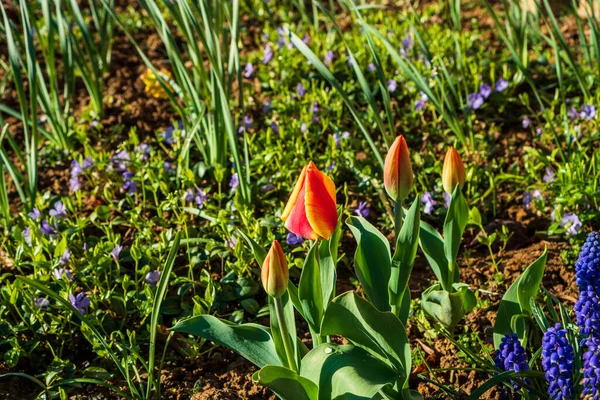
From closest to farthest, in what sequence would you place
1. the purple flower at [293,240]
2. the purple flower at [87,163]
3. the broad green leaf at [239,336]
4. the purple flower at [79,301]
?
1. the broad green leaf at [239,336]
2. the purple flower at [79,301]
3. the purple flower at [293,240]
4. the purple flower at [87,163]

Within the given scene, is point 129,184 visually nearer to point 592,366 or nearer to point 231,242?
point 231,242

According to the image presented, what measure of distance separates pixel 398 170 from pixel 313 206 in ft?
0.66

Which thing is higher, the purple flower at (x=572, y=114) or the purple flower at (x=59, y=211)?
the purple flower at (x=59, y=211)

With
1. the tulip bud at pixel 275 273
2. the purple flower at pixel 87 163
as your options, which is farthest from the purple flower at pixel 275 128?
the tulip bud at pixel 275 273

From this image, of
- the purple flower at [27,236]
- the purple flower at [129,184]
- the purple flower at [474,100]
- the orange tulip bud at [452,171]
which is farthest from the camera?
the purple flower at [474,100]

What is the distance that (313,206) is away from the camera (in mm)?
1379

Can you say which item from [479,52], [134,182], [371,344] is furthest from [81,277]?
[479,52]

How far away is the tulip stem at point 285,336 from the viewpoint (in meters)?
1.42

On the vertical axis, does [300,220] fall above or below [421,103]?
above

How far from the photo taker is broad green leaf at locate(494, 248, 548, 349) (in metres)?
1.58

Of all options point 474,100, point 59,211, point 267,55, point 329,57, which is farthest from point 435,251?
point 267,55

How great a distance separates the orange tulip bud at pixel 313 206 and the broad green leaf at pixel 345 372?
23 cm

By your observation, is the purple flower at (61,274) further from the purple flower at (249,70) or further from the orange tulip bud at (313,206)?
the purple flower at (249,70)

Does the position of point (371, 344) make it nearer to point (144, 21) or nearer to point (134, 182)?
point (134, 182)
